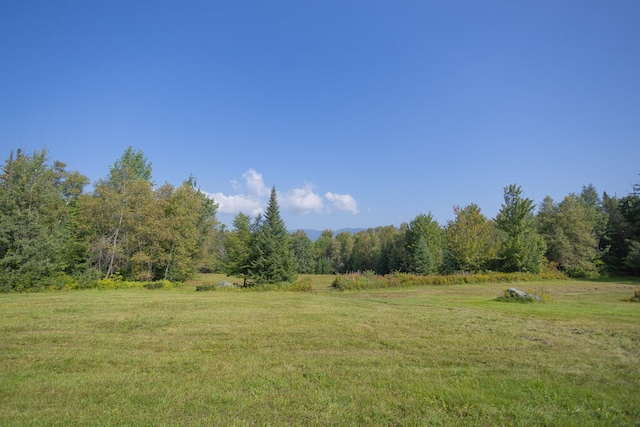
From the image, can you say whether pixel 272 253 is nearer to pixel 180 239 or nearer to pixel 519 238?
pixel 180 239

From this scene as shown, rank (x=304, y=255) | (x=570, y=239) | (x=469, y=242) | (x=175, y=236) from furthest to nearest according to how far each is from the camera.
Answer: (x=304, y=255) → (x=570, y=239) → (x=469, y=242) → (x=175, y=236)

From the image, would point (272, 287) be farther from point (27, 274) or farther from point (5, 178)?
point (5, 178)

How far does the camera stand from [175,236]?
99.5ft

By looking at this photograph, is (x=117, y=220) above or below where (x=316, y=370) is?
above

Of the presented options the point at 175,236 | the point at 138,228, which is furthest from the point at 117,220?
the point at 175,236

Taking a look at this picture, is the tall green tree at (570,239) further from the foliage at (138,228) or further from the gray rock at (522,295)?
the foliage at (138,228)

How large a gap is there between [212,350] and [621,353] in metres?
9.06

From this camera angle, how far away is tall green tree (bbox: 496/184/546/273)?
32.7m

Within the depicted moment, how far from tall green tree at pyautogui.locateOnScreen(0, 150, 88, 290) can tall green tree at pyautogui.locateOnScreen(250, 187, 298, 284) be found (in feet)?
43.6

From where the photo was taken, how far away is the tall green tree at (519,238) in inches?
1288

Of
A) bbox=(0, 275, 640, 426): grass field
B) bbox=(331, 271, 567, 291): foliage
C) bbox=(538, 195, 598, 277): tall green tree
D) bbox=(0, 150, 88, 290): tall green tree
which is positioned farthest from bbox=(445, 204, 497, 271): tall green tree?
bbox=(0, 150, 88, 290): tall green tree

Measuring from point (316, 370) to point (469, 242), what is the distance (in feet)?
114

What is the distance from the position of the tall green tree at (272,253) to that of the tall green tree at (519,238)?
23.3 metres

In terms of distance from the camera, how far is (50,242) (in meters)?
20.8
